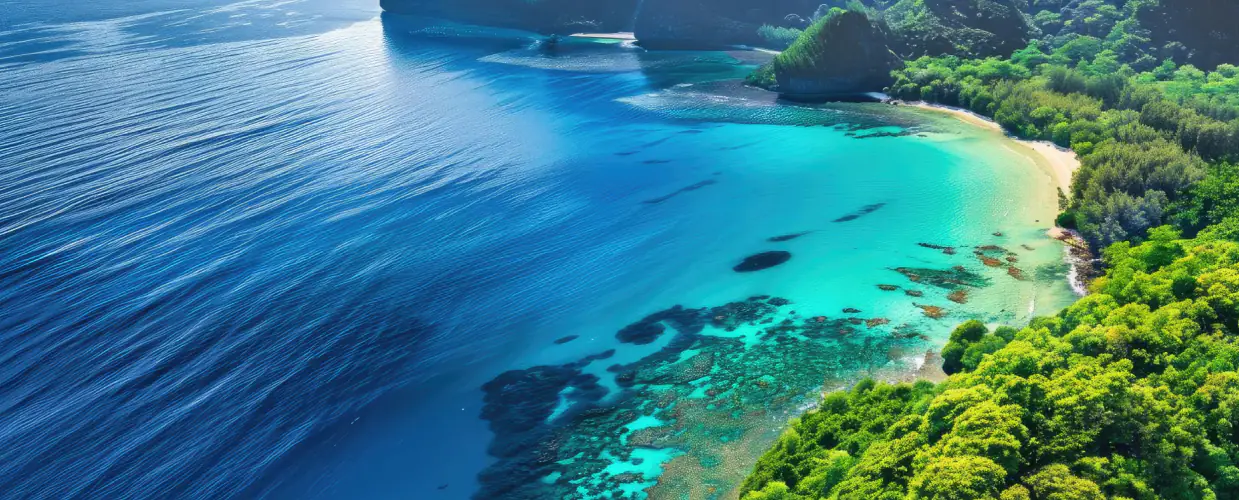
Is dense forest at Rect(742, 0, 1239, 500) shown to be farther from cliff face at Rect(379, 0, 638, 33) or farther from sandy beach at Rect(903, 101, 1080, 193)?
cliff face at Rect(379, 0, 638, 33)

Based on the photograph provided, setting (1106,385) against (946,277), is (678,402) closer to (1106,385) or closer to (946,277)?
(1106,385)

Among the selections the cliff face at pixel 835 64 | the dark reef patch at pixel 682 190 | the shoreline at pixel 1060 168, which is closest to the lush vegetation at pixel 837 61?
the cliff face at pixel 835 64

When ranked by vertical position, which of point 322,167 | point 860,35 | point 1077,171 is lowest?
point 322,167

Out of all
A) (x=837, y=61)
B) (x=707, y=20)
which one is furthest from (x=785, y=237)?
(x=707, y=20)

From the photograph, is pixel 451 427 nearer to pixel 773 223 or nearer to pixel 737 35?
pixel 773 223

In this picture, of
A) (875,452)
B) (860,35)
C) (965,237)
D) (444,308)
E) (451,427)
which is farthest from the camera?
(860,35)

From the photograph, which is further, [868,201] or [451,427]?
[868,201]

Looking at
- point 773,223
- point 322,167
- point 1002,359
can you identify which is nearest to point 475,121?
point 322,167

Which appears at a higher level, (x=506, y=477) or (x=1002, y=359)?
(x=1002, y=359)

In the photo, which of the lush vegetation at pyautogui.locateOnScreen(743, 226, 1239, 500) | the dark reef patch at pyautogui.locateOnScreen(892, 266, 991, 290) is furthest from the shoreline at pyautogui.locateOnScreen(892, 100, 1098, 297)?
the lush vegetation at pyautogui.locateOnScreen(743, 226, 1239, 500)
